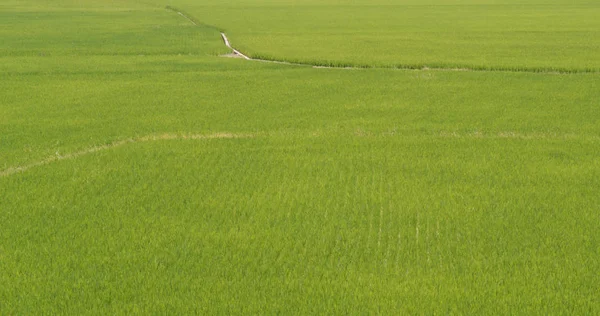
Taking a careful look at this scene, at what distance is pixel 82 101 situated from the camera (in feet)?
45.8

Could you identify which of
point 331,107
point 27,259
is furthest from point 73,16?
point 27,259

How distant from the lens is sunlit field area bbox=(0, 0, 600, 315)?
565 centimetres

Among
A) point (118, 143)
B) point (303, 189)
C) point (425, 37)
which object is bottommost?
point (425, 37)

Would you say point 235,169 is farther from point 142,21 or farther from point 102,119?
point 142,21

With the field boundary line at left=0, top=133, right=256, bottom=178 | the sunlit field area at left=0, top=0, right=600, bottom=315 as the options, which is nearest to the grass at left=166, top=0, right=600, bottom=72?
the sunlit field area at left=0, top=0, right=600, bottom=315

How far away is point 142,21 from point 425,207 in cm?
3140

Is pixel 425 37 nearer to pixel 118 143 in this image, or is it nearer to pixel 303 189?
pixel 118 143

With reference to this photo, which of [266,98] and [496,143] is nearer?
[496,143]

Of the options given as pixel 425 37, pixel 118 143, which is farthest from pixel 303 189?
pixel 425 37

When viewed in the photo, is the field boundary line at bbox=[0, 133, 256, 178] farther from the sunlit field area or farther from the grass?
the grass

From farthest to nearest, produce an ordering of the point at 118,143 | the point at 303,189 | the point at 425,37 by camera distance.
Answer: the point at 425,37
the point at 118,143
the point at 303,189

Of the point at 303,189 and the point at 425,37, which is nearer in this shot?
the point at 303,189

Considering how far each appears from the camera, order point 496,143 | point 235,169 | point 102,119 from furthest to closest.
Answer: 1. point 102,119
2. point 496,143
3. point 235,169

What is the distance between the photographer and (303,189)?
8.13 m
